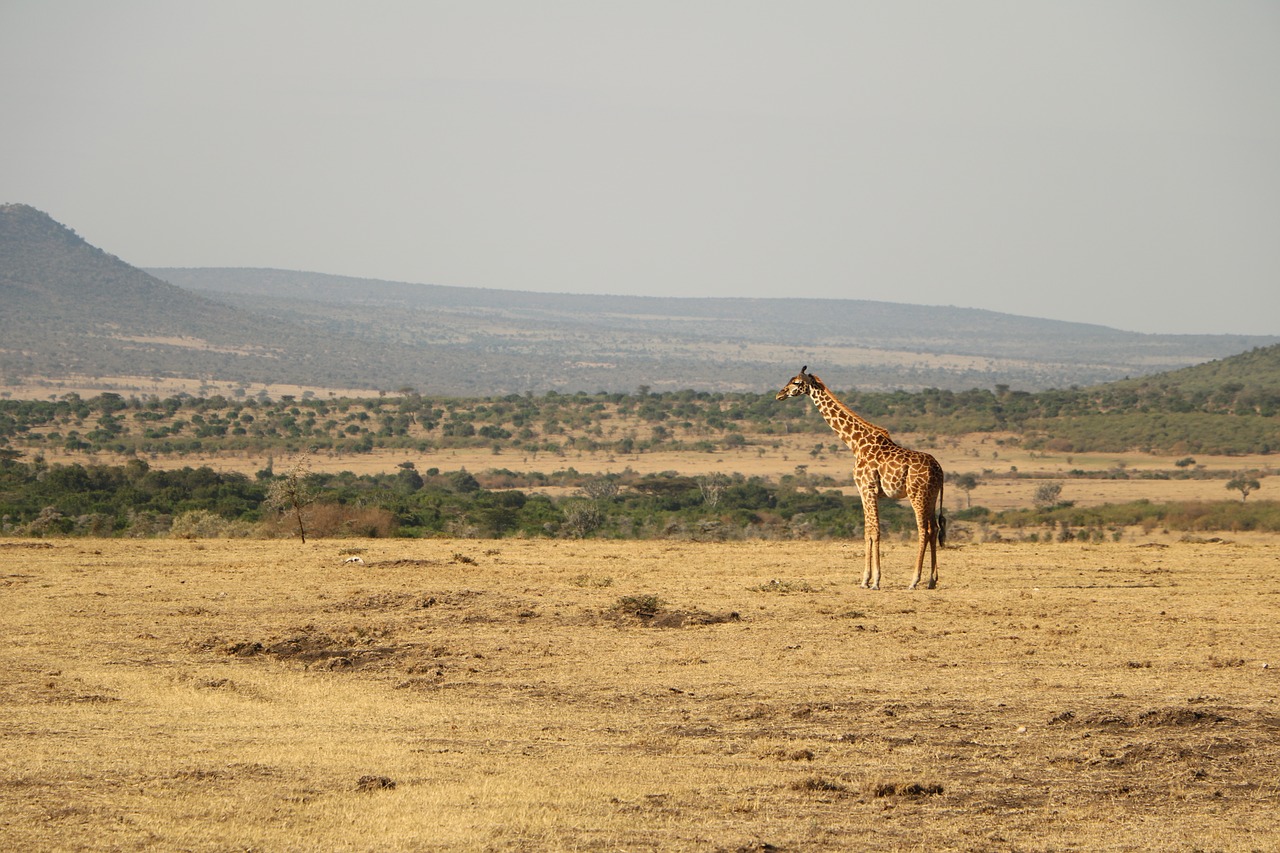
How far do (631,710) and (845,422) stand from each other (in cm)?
880

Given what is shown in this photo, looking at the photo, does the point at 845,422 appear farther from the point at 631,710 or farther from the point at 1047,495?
the point at 1047,495

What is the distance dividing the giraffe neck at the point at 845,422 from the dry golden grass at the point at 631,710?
77.9 inches

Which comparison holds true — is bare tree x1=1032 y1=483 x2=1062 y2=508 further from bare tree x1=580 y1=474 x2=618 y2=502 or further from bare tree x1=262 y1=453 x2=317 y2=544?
bare tree x1=262 y1=453 x2=317 y2=544

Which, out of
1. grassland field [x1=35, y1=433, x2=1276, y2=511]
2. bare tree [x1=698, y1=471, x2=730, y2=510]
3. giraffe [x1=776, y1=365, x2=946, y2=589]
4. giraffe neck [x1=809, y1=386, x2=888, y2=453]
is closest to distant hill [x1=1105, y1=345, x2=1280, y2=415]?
grassland field [x1=35, y1=433, x2=1276, y2=511]

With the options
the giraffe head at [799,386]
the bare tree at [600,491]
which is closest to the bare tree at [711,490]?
the bare tree at [600,491]

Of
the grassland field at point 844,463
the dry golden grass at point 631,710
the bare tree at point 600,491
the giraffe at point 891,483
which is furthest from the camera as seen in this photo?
the grassland field at point 844,463

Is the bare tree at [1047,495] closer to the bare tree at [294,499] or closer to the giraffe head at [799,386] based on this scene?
the bare tree at [294,499]

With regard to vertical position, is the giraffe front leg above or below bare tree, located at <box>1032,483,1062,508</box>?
above

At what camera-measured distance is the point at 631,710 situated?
12.5m

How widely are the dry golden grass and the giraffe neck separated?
6.49 ft

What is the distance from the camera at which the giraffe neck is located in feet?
65.7

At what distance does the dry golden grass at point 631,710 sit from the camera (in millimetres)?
9352

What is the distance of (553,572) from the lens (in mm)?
21516

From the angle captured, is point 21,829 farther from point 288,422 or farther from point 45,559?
point 288,422
